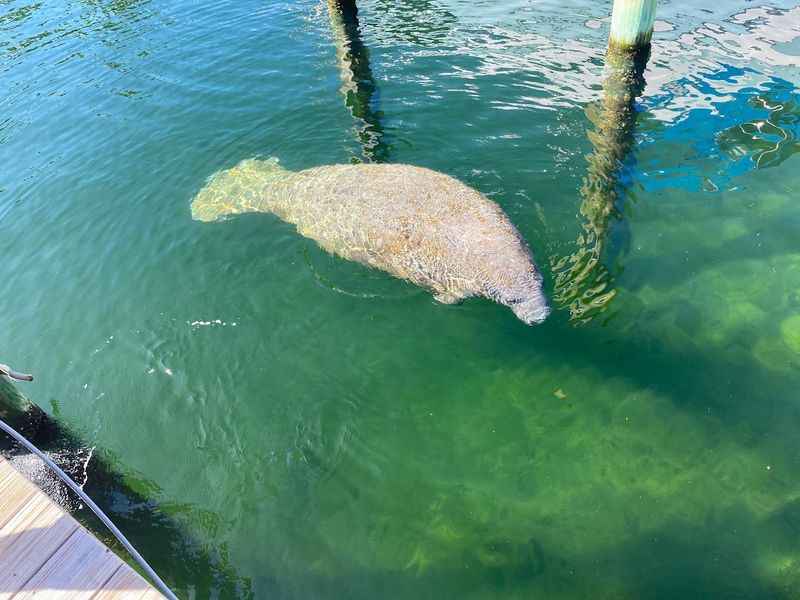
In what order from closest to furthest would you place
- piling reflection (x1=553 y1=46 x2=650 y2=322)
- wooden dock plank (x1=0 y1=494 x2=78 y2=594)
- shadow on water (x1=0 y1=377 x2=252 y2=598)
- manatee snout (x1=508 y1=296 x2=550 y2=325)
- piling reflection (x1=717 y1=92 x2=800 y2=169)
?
wooden dock plank (x1=0 y1=494 x2=78 y2=594) < shadow on water (x1=0 y1=377 x2=252 y2=598) < manatee snout (x1=508 y1=296 x2=550 y2=325) < piling reflection (x1=553 y1=46 x2=650 y2=322) < piling reflection (x1=717 y1=92 x2=800 y2=169)

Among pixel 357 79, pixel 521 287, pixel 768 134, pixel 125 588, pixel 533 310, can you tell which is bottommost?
pixel 768 134

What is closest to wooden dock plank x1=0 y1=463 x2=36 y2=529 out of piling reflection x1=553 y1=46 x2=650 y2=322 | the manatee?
the manatee

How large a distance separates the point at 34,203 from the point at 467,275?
9.17 meters

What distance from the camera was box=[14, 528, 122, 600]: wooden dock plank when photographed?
13.3ft

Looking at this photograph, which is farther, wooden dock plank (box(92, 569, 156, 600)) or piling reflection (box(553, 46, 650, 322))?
piling reflection (box(553, 46, 650, 322))

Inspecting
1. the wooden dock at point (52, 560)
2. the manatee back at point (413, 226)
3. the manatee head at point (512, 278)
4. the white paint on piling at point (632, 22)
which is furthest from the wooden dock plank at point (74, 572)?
the white paint on piling at point (632, 22)

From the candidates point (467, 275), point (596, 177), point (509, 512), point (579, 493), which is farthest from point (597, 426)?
point (596, 177)

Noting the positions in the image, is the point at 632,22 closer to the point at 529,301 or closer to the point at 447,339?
the point at 529,301

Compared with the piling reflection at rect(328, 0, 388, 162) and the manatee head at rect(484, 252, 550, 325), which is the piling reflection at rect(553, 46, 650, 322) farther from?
the piling reflection at rect(328, 0, 388, 162)

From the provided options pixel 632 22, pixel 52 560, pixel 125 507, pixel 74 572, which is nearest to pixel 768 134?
pixel 632 22

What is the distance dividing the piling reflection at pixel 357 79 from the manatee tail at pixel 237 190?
1847 millimetres

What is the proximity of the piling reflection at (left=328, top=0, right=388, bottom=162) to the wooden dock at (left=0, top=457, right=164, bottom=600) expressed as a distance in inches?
293

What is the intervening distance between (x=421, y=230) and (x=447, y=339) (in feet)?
4.97

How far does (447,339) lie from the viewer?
6.89 meters
